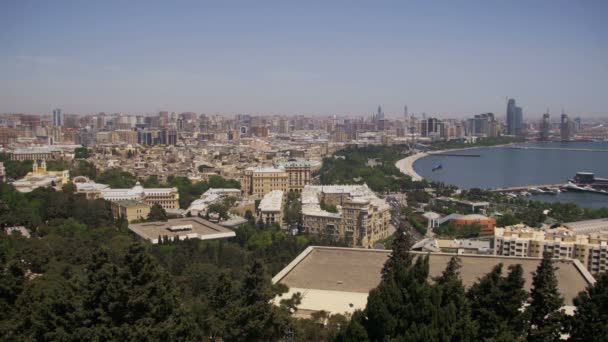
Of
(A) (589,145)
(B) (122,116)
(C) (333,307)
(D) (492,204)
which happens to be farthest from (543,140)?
(C) (333,307)

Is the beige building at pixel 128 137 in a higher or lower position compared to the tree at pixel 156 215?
higher

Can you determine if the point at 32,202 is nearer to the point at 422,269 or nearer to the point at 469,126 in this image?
the point at 422,269

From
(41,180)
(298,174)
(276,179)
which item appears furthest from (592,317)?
(41,180)

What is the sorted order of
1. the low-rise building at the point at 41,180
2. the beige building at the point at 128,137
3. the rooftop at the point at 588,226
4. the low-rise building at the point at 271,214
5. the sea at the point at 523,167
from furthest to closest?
the beige building at the point at 128,137
the sea at the point at 523,167
the low-rise building at the point at 41,180
the low-rise building at the point at 271,214
the rooftop at the point at 588,226

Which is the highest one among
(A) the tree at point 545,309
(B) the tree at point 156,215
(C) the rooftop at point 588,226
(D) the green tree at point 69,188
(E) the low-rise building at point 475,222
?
(A) the tree at point 545,309

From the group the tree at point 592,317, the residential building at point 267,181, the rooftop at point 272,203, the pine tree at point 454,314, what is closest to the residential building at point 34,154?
the residential building at point 267,181

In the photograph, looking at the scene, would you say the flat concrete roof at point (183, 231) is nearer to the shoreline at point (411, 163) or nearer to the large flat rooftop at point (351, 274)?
the large flat rooftop at point (351, 274)

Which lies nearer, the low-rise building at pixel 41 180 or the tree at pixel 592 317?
the tree at pixel 592 317
